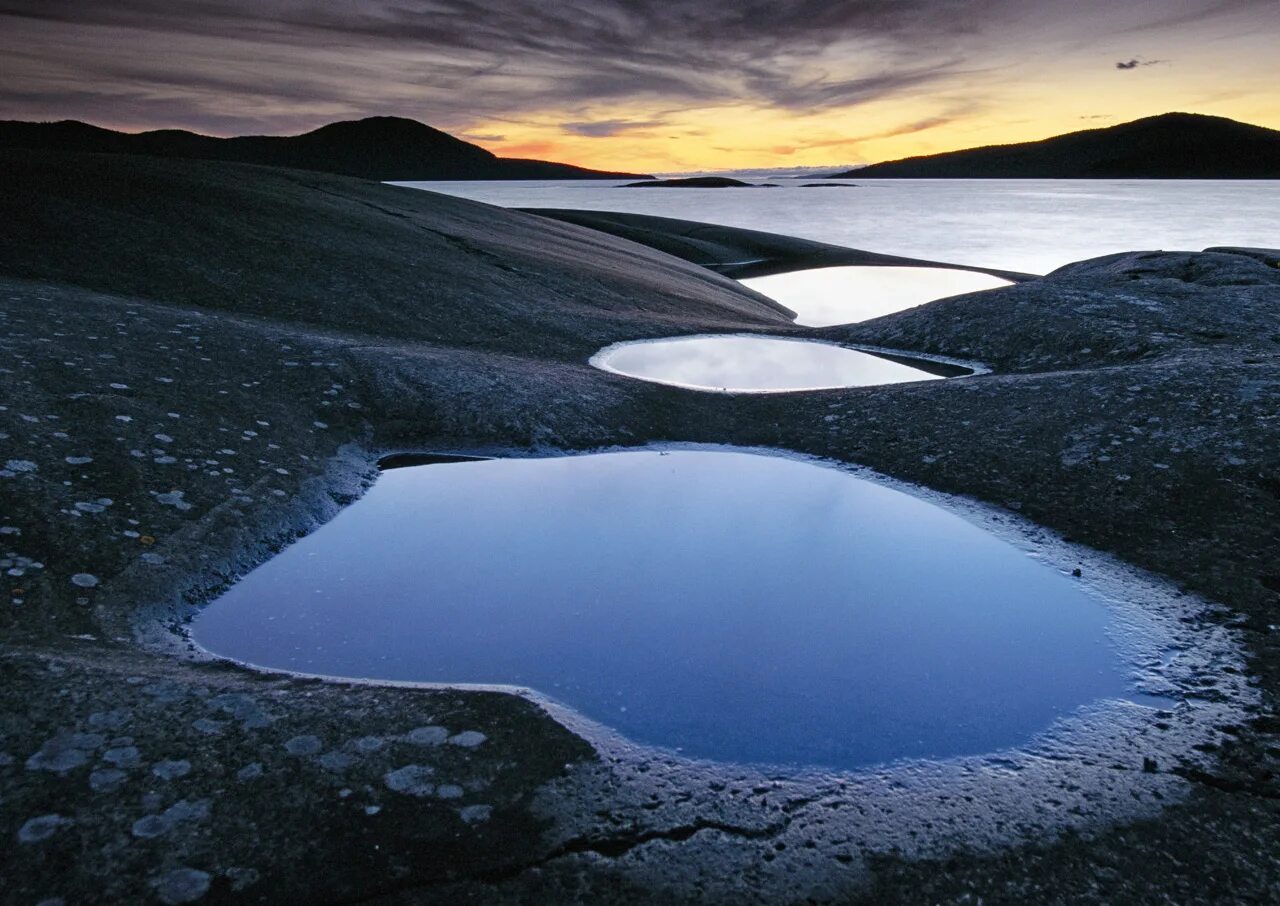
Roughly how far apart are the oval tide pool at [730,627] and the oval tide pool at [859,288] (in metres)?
29.0

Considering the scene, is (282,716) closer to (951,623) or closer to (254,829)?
(254,829)

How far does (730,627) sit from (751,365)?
43.1 feet

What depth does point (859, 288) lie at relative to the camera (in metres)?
50.9

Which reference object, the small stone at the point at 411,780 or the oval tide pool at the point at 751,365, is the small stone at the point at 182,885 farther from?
the oval tide pool at the point at 751,365

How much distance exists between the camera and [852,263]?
2559 inches

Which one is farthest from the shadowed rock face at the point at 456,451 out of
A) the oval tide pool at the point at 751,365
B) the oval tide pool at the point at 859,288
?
the oval tide pool at the point at 859,288

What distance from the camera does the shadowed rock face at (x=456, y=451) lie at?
474 cm

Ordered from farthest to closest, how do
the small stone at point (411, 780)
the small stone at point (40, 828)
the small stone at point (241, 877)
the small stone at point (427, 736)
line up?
1. the small stone at point (427, 736)
2. the small stone at point (411, 780)
3. the small stone at point (40, 828)
4. the small stone at point (241, 877)

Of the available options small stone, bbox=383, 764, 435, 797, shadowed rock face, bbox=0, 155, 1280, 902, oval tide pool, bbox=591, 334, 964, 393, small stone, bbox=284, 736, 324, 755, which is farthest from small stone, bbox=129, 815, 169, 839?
oval tide pool, bbox=591, 334, 964, 393

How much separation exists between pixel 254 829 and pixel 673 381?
13576mm

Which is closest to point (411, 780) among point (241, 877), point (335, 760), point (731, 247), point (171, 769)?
point (335, 760)

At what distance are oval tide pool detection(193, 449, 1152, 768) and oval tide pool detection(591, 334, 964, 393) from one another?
7.60 metres

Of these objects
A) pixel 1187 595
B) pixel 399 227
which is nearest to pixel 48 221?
pixel 399 227

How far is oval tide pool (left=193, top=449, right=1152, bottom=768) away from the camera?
620 centimetres
